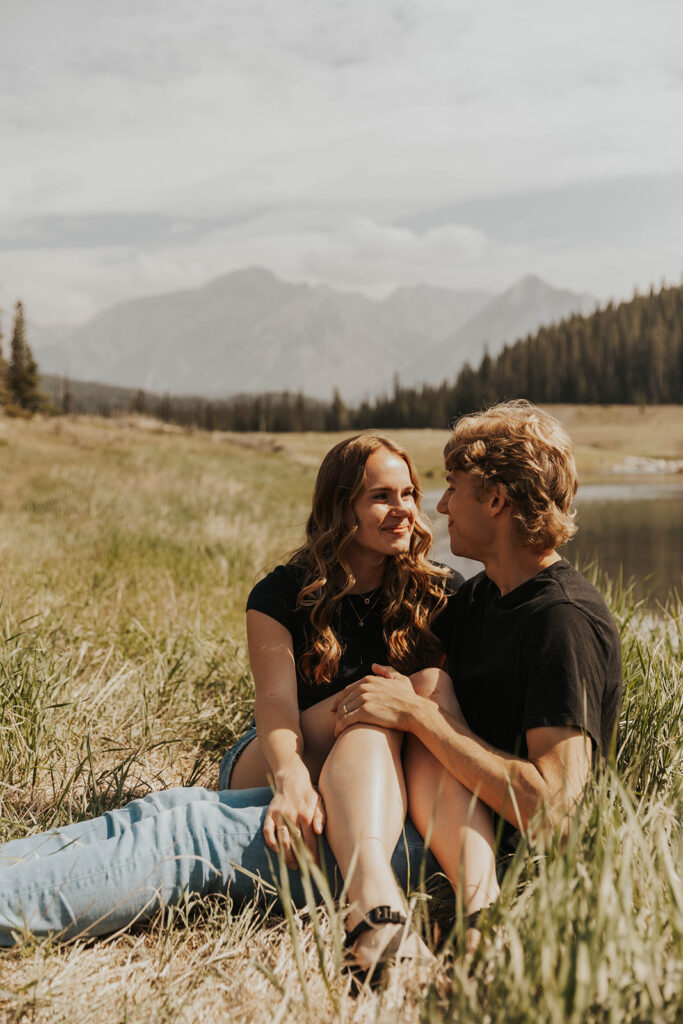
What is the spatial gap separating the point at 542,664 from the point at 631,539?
16198 mm

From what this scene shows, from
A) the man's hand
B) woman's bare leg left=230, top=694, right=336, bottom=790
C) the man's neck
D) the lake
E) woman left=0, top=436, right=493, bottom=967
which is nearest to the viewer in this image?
woman left=0, top=436, right=493, bottom=967

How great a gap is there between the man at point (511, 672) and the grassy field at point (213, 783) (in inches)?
6.5

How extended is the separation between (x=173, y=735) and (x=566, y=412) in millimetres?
93572

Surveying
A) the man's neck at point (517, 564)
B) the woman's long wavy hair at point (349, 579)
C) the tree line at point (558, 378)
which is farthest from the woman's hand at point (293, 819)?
the tree line at point (558, 378)

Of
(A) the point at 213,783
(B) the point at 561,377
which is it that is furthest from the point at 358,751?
(B) the point at 561,377

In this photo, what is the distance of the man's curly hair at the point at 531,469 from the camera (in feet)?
7.95

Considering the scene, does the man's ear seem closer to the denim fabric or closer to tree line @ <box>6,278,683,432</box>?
the denim fabric

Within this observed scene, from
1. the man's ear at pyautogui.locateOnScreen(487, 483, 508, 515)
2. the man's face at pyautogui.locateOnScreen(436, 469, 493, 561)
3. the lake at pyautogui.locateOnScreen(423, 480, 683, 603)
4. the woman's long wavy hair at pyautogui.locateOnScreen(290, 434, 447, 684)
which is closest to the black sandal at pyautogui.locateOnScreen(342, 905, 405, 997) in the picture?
the woman's long wavy hair at pyautogui.locateOnScreen(290, 434, 447, 684)

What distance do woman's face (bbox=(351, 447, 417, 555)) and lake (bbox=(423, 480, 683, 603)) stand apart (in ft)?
9.85

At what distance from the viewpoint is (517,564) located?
8.24 ft

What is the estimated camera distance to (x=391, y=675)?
2592 mm

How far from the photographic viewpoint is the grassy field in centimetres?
153

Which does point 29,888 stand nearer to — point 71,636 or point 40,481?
point 71,636

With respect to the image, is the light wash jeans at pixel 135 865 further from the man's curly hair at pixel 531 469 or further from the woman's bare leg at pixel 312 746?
the man's curly hair at pixel 531 469
